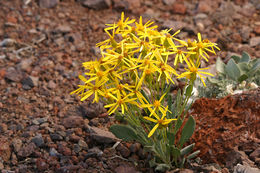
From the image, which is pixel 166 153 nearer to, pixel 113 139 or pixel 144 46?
pixel 113 139

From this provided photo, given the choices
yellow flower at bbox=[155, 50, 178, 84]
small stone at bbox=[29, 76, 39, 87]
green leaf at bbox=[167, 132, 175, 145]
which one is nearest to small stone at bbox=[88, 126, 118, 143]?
green leaf at bbox=[167, 132, 175, 145]

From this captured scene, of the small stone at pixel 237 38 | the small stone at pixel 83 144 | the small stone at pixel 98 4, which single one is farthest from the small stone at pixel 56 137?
the small stone at pixel 98 4

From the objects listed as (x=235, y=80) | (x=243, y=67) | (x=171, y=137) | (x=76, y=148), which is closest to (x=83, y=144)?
(x=76, y=148)

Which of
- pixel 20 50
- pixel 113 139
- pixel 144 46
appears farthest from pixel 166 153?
pixel 20 50

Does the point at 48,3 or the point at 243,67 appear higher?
the point at 48,3

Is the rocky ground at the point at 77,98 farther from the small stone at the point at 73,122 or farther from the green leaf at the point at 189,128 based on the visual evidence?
the green leaf at the point at 189,128

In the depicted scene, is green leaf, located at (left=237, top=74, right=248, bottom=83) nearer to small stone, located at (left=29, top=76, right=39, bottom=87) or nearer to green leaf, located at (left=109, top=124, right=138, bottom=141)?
green leaf, located at (left=109, top=124, right=138, bottom=141)

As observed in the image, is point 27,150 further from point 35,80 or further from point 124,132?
point 35,80
